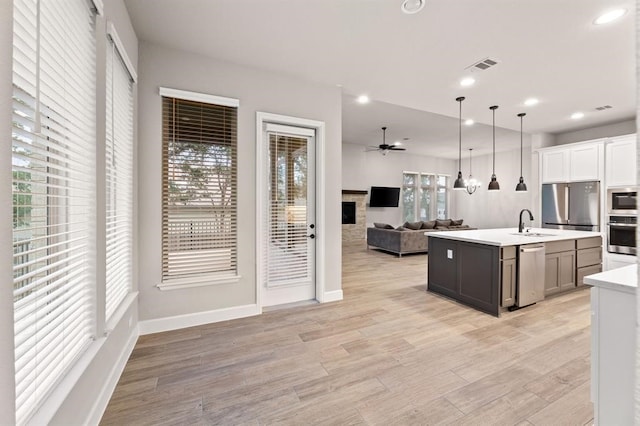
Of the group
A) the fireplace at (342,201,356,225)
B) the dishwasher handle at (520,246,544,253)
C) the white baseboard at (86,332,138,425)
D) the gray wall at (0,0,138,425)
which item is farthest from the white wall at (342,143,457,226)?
the white baseboard at (86,332,138,425)

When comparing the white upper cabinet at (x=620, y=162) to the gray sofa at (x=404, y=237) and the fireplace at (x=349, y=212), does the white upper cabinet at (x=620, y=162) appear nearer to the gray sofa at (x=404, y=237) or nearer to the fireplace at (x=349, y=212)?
the gray sofa at (x=404, y=237)

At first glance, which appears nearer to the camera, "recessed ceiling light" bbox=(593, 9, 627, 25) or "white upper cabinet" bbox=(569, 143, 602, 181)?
"recessed ceiling light" bbox=(593, 9, 627, 25)

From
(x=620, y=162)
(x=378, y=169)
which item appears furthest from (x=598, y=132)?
(x=378, y=169)

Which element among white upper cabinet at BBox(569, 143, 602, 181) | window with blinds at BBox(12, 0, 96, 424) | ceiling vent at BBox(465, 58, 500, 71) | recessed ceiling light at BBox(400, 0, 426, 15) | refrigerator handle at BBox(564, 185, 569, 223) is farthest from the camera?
refrigerator handle at BBox(564, 185, 569, 223)

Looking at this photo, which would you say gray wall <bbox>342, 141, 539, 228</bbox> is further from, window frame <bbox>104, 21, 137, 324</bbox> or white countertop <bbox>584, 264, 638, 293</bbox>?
white countertop <bbox>584, 264, 638, 293</bbox>

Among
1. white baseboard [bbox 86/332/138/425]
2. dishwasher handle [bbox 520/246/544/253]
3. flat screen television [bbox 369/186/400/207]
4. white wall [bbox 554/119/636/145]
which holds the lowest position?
white baseboard [bbox 86/332/138/425]

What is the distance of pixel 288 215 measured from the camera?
3580 mm

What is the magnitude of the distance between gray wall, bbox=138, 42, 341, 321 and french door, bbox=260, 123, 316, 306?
0.69ft

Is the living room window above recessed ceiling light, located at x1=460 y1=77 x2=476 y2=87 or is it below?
below

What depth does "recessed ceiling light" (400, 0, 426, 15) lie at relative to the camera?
7.29ft

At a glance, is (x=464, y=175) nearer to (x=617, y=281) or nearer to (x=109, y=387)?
(x=617, y=281)

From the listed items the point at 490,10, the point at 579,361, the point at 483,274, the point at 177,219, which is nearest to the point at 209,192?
the point at 177,219

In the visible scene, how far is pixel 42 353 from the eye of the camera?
118cm

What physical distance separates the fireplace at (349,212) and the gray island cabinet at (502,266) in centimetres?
508
